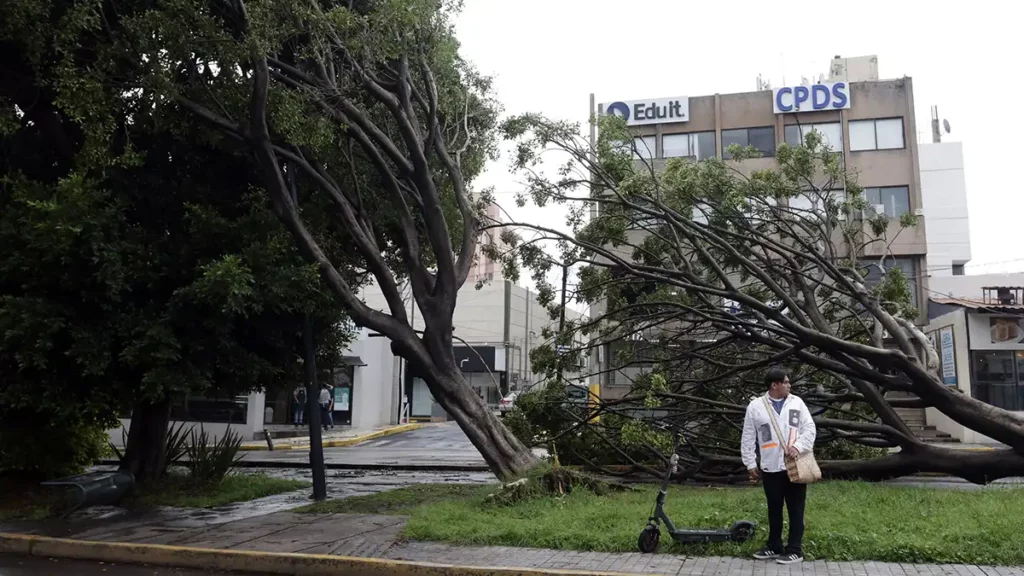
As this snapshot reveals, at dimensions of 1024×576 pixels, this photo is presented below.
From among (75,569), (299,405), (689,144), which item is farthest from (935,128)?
(75,569)

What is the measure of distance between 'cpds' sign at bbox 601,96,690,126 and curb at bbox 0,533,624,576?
2851 cm

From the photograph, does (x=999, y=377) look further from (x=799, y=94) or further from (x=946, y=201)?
(x=946, y=201)

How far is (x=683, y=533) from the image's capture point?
7078mm

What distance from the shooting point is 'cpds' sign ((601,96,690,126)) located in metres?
34.0

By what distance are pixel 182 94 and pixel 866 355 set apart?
30.9ft

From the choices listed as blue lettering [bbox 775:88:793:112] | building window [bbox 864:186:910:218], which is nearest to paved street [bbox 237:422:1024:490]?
blue lettering [bbox 775:88:793:112]

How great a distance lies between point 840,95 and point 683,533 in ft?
95.4

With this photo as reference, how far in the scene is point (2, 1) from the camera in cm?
944

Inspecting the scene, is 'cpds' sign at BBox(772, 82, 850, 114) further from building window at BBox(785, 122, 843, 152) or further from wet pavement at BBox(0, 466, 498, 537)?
wet pavement at BBox(0, 466, 498, 537)

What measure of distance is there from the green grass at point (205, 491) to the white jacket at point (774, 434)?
7.58m

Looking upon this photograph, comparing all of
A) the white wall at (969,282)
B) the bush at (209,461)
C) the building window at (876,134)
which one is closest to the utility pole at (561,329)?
the bush at (209,461)

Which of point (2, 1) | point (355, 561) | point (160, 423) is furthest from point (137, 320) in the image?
point (355, 561)

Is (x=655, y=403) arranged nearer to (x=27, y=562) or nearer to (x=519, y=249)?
(x=519, y=249)

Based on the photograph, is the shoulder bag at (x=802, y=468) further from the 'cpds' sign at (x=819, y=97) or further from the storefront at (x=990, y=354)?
the 'cpds' sign at (x=819, y=97)
